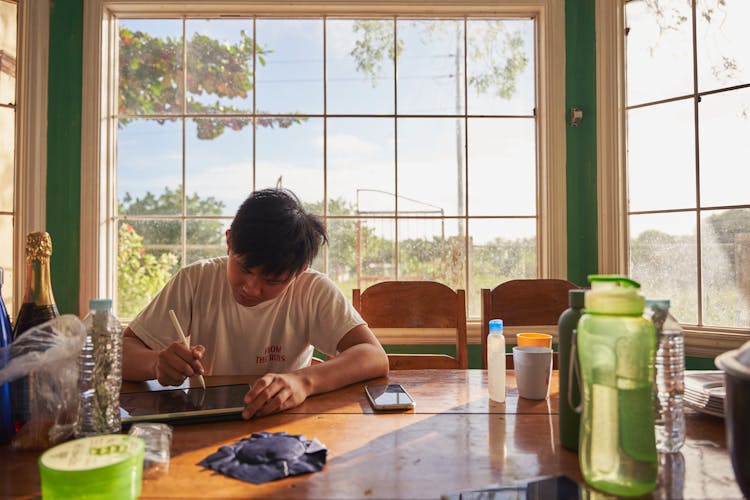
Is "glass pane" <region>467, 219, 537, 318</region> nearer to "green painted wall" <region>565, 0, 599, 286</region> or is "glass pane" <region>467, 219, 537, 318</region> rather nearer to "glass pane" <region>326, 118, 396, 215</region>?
"green painted wall" <region>565, 0, 599, 286</region>

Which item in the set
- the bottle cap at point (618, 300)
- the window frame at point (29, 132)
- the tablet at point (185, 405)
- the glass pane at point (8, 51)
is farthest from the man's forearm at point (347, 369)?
the glass pane at point (8, 51)

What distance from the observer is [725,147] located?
2230 millimetres

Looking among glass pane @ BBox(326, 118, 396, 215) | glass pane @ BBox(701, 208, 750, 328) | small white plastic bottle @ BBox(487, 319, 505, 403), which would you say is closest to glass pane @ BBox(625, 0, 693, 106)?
glass pane @ BBox(701, 208, 750, 328)

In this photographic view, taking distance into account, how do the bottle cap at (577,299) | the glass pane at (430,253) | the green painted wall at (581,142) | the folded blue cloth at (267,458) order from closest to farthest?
the folded blue cloth at (267,458), the bottle cap at (577,299), the green painted wall at (581,142), the glass pane at (430,253)

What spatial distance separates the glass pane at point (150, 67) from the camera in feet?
8.62

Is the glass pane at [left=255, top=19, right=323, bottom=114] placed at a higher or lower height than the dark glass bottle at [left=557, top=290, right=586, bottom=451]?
higher

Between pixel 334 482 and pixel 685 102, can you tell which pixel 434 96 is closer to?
pixel 685 102

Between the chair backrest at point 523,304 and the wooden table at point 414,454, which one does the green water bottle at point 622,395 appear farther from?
the chair backrest at point 523,304

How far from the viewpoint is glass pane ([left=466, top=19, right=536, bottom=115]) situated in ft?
8.74

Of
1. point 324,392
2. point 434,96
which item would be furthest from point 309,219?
point 434,96

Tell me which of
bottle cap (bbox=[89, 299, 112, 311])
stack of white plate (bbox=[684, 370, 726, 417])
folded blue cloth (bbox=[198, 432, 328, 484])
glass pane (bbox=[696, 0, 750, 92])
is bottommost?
folded blue cloth (bbox=[198, 432, 328, 484])

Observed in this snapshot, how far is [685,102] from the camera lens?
7.65 ft

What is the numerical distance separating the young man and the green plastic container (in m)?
0.46

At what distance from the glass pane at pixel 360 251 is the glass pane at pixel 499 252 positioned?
448 mm
